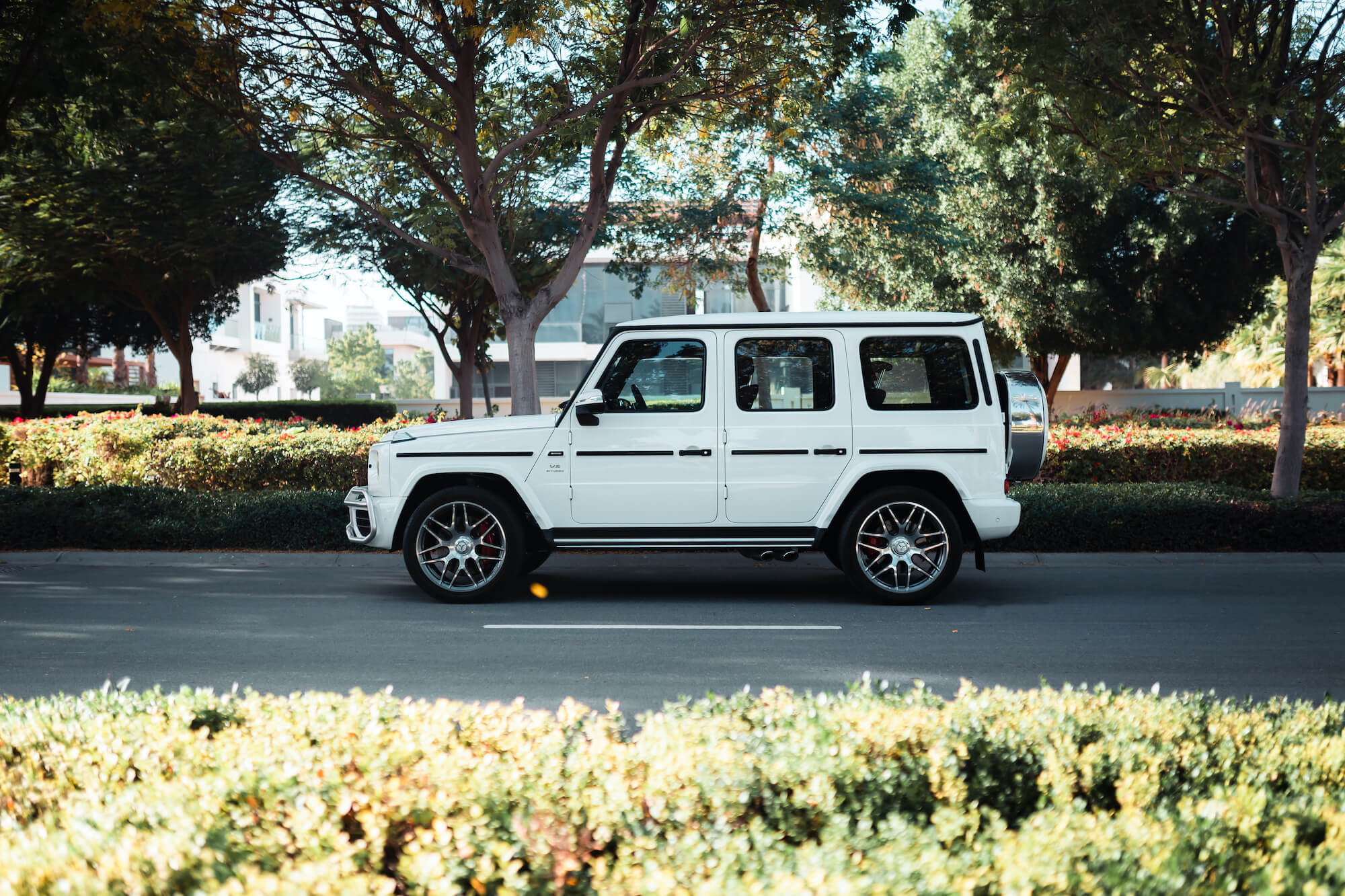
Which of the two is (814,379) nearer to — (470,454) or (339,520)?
(470,454)

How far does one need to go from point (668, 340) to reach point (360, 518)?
286cm

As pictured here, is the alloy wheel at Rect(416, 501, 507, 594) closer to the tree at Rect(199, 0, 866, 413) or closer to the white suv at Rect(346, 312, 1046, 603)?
the white suv at Rect(346, 312, 1046, 603)

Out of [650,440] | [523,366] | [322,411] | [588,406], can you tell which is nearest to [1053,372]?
[523,366]

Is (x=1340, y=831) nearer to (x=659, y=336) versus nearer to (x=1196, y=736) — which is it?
(x=1196, y=736)

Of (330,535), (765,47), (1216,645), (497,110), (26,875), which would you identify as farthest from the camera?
(497,110)

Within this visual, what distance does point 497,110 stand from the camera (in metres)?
15.1

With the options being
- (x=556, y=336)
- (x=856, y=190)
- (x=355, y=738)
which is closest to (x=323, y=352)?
(x=556, y=336)

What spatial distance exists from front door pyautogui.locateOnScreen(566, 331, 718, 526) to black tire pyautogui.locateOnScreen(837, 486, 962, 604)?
113cm

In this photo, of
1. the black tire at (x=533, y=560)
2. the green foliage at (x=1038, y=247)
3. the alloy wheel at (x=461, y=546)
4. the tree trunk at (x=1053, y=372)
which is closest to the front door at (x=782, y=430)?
the alloy wheel at (x=461, y=546)

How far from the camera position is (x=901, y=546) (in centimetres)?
898

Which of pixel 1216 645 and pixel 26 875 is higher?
pixel 26 875

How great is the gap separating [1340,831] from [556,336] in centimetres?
4289

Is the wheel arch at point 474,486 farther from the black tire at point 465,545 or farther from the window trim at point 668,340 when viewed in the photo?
the window trim at point 668,340

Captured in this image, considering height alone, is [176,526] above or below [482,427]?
below
